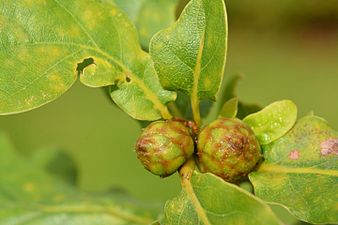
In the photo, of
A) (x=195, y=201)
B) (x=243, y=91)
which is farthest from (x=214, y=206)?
(x=243, y=91)

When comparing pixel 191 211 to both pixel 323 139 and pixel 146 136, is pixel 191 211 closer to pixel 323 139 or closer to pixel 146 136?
pixel 146 136

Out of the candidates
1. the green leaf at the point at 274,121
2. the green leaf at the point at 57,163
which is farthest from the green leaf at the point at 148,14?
the green leaf at the point at 57,163

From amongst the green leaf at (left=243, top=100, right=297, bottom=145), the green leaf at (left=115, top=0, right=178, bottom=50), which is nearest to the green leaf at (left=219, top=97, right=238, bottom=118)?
the green leaf at (left=243, top=100, right=297, bottom=145)

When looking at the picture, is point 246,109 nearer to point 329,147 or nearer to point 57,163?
point 329,147

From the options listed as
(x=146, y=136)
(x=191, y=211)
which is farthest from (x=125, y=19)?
(x=191, y=211)

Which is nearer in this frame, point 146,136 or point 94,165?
point 146,136

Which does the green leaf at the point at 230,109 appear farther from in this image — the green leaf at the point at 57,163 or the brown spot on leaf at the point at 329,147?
the green leaf at the point at 57,163
